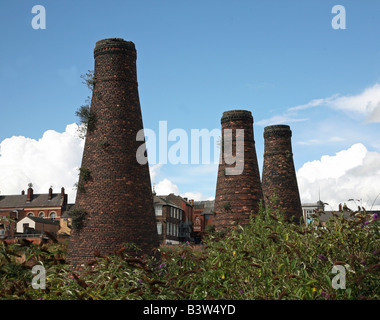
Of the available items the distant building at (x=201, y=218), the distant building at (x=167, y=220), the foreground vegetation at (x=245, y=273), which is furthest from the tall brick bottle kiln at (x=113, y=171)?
the distant building at (x=201, y=218)

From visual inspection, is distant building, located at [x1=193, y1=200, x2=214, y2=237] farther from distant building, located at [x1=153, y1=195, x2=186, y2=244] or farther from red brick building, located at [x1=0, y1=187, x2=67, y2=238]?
red brick building, located at [x1=0, y1=187, x2=67, y2=238]

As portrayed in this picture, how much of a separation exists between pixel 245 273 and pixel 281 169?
63.4 ft

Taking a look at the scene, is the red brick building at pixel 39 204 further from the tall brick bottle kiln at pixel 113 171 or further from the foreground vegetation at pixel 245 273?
the foreground vegetation at pixel 245 273

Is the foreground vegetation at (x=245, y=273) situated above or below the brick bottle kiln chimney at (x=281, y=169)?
below

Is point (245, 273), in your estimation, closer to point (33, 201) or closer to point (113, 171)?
point (113, 171)

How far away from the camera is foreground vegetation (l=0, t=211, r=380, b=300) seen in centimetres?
575

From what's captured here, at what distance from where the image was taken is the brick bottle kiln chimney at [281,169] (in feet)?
82.7

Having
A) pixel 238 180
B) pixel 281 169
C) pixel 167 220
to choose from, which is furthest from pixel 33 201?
pixel 238 180

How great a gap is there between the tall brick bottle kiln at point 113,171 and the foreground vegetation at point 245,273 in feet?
24.7

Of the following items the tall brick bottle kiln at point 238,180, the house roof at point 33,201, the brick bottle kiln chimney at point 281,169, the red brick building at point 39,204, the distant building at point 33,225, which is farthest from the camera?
the house roof at point 33,201

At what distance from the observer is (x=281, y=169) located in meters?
25.7

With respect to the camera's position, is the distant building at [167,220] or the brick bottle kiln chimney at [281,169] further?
the distant building at [167,220]
